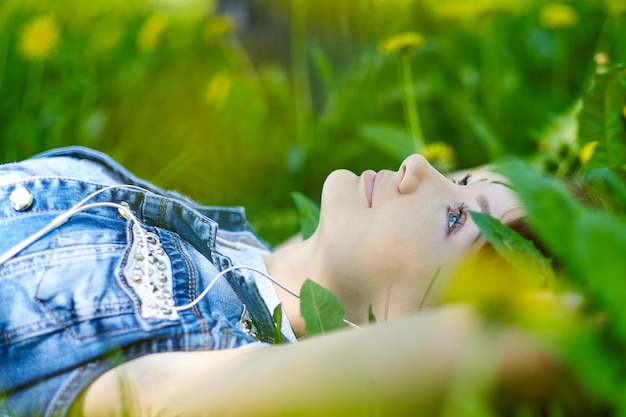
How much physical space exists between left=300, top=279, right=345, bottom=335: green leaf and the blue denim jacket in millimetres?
89

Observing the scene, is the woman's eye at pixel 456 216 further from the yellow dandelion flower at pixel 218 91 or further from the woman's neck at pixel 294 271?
the yellow dandelion flower at pixel 218 91

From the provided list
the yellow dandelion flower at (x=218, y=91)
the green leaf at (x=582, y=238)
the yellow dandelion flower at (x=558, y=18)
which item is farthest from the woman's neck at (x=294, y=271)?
the yellow dandelion flower at (x=558, y=18)

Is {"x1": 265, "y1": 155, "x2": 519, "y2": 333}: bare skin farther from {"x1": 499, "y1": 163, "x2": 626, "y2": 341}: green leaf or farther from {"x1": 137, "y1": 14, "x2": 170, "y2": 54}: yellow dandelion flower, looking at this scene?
{"x1": 137, "y1": 14, "x2": 170, "y2": 54}: yellow dandelion flower

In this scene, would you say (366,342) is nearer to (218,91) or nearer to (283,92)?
(218,91)

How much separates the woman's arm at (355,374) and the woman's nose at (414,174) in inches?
20.0

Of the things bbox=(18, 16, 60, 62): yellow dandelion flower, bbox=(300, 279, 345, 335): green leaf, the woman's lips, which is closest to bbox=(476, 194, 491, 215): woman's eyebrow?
the woman's lips

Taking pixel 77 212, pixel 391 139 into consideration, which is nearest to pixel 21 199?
pixel 77 212

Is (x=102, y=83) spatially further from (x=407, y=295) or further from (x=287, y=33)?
(x=407, y=295)

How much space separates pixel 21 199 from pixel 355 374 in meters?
0.74

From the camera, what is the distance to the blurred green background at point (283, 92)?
2.46 m

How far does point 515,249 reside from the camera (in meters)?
1.15

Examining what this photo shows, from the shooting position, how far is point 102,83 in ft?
8.73

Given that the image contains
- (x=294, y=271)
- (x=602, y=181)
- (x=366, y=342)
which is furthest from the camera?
(x=294, y=271)

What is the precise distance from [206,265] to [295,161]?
1.24 meters
